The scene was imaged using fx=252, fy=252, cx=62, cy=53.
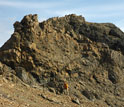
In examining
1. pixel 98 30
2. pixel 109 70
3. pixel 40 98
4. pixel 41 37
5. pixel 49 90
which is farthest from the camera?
pixel 98 30

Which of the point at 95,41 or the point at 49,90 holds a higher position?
the point at 95,41

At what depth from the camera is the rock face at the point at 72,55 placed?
75.1 ft

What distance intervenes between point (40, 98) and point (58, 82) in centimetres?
368

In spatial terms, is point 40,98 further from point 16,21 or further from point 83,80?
point 16,21

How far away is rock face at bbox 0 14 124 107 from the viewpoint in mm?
22891

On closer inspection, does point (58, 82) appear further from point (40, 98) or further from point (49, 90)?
point (40, 98)

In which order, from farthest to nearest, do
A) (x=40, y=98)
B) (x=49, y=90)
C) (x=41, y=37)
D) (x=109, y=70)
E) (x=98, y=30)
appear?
(x=98, y=30) < (x=109, y=70) < (x=41, y=37) < (x=49, y=90) < (x=40, y=98)

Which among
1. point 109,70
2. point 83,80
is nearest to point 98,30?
point 109,70

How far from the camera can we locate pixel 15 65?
73.9 ft

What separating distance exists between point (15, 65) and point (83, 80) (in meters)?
6.77

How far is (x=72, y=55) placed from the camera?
25531 mm

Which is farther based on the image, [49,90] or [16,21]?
[16,21]

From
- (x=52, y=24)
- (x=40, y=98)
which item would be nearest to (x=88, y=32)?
(x=52, y=24)

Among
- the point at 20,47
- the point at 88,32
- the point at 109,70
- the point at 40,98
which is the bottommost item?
the point at 40,98
